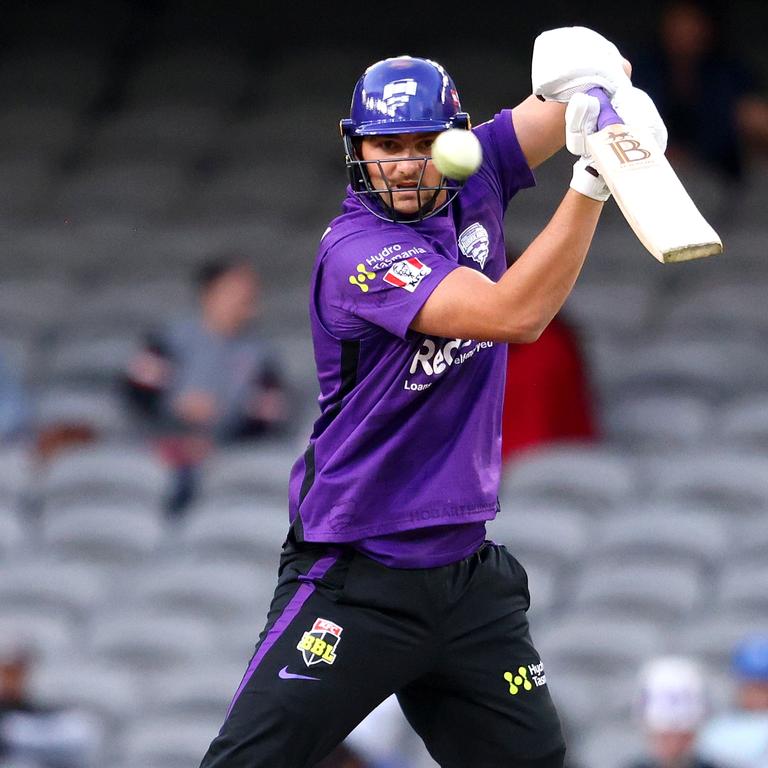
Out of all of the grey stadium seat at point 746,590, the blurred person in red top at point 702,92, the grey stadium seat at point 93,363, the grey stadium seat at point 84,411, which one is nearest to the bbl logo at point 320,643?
the grey stadium seat at point 746,590

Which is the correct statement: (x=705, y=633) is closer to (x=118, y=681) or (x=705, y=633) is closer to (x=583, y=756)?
(x=583, y=756)

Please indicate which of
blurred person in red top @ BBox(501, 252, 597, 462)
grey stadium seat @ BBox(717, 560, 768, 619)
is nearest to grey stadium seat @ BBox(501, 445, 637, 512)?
blurred person in red top @ BBox(501, 252, 597, 462)

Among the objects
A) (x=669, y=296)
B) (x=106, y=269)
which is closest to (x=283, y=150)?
(x=106, y=269)

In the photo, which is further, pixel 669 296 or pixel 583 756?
pixel 669 296

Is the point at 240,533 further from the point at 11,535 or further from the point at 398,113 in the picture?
the point at 398,113

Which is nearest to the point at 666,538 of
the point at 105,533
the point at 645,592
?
the point at 645,592

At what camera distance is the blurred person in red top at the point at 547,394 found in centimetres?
756

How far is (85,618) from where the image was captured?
25.0 ft

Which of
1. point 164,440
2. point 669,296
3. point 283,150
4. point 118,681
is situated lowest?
point 118,681

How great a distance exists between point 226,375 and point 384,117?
13.9 ft

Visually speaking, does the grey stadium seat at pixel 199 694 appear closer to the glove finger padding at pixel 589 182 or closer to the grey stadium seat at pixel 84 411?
the grey stadium seat at pixel 84 411

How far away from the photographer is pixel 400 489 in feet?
12.5

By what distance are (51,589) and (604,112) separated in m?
4.73

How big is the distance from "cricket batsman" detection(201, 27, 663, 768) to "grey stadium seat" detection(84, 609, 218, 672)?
133 inches
